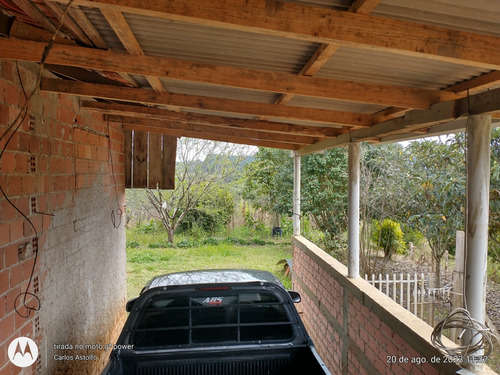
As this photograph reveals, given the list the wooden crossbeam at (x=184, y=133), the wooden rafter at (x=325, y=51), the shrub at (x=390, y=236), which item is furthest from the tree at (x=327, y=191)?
the wooden rafter at (x=325, y=51)

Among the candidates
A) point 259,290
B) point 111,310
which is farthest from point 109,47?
point 111,310

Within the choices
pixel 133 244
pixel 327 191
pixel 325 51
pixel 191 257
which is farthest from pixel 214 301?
pixel 133 244

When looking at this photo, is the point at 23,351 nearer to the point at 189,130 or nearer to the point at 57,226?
the point at 57,226

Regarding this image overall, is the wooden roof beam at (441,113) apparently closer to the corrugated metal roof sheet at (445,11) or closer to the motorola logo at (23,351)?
the corrugated metal roof sheet at (445,11)

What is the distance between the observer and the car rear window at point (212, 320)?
308 cm

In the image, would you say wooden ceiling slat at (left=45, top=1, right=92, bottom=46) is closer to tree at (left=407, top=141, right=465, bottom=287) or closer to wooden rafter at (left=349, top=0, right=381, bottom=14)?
wooden rafter at (left=349, top=0, right=381, bottom=14)

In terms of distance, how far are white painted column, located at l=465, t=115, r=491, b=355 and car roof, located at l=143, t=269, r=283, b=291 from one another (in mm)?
1525

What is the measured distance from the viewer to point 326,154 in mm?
11797

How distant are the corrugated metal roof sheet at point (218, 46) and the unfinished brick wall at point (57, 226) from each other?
46.0 inches

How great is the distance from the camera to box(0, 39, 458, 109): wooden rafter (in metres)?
2.42

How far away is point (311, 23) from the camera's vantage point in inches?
67.4

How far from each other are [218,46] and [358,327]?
3.61m

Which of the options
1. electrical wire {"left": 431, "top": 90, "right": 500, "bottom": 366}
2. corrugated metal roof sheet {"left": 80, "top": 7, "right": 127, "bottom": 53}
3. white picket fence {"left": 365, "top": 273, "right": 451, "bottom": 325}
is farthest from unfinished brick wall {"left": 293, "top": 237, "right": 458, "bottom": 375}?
corrugated metal roof sheet {"left": 80, "top": 7, "right": 127, "bottom": 53}

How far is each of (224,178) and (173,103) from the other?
1188 centimetres
